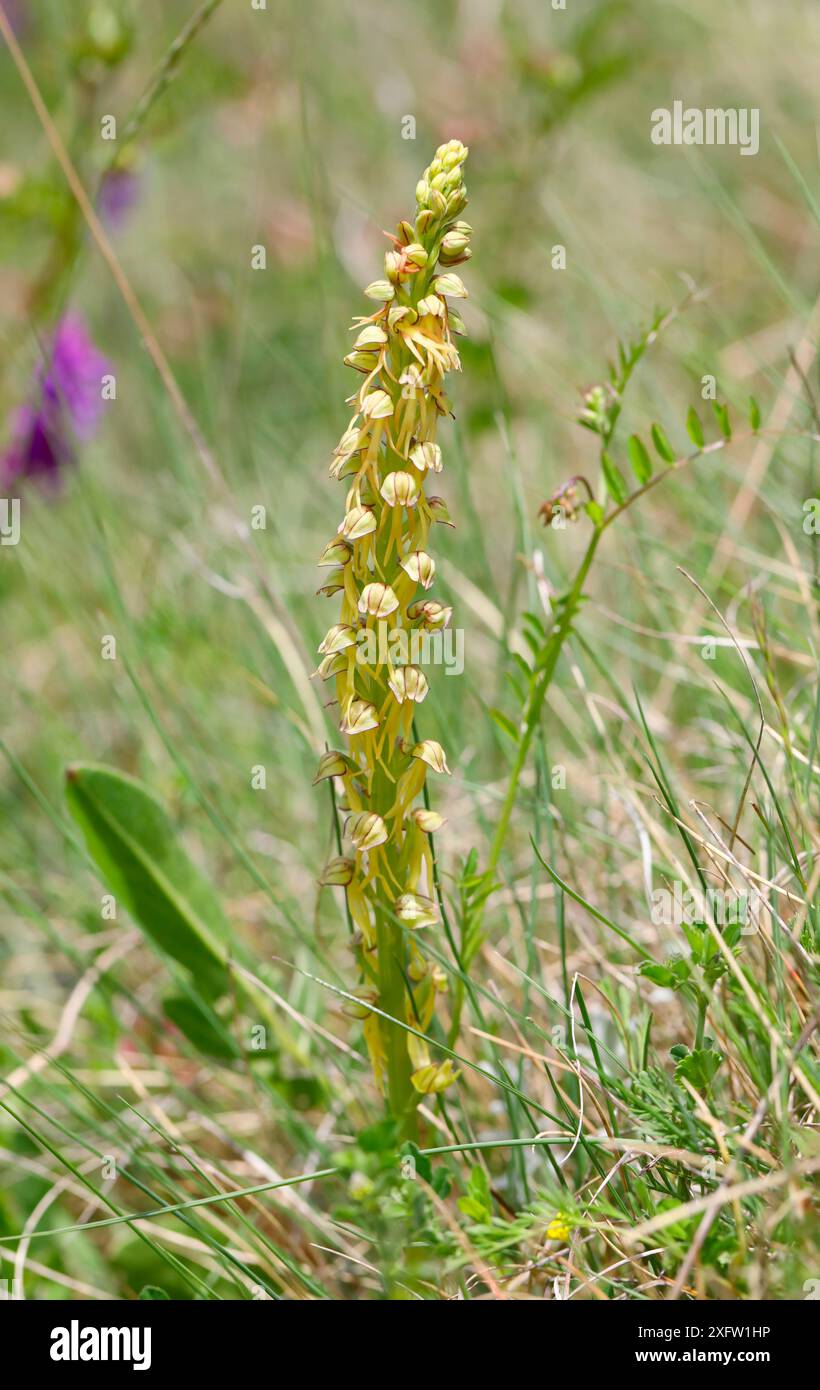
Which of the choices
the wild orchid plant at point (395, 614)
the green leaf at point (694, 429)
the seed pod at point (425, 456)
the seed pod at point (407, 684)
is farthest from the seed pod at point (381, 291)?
the green leaf at point (694, 429)

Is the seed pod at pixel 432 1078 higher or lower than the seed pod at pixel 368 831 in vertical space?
lower

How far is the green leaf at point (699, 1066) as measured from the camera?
1.15 m

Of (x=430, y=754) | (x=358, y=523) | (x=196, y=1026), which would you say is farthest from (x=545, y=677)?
(x=196, y=1026)

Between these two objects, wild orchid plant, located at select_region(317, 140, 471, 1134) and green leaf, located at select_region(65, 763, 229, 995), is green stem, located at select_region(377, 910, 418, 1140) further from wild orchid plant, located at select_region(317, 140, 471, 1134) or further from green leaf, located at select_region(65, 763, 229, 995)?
green leaf, located at select_region(65, 763, 229, 995)

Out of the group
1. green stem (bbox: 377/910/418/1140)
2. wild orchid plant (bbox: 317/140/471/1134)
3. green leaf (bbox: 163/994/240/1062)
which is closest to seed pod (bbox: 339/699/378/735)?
wild orchid plant (bbox: 317/140/471/1134)

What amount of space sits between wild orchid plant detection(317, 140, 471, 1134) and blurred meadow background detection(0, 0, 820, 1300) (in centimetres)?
8

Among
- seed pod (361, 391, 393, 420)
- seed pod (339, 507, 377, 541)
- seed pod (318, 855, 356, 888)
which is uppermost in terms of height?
seed pod (361, 391, 393, 420)

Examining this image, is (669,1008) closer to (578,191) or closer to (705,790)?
(705,790)

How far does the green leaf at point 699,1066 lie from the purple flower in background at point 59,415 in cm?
184

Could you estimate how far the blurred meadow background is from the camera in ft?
4.05

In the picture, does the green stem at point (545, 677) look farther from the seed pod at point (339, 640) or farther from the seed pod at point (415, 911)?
the seed pod at point (339, 640)

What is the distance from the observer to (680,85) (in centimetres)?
380

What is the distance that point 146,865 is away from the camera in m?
1.60

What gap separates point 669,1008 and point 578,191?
2930 millimetres
